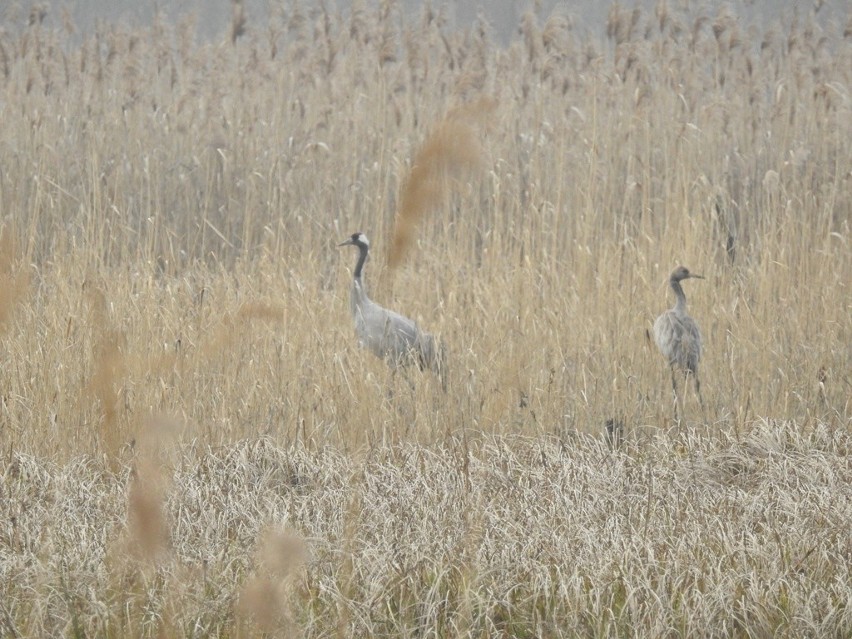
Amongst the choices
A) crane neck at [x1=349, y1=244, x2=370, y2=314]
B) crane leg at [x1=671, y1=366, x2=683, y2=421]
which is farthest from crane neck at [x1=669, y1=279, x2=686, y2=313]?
crane neck at [x1=349, y1=244, x2=370, y2=314]

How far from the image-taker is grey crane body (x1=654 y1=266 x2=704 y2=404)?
4.28 m

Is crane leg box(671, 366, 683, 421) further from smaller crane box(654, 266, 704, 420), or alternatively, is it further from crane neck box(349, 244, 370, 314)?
crane neck box(349, 244, 370, 314)

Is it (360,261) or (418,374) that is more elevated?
(360,261)

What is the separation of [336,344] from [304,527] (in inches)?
67.1

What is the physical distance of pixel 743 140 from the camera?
7.22m

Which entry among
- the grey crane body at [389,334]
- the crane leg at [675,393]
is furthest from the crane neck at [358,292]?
the crane leg at [675,393]

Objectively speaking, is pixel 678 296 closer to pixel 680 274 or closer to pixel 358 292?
pixel 680 274

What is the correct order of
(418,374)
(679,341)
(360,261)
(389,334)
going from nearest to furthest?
(418,374) < (679,341) < (389,334) < (360,261)

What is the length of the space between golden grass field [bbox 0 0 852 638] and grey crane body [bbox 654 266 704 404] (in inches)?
3.1

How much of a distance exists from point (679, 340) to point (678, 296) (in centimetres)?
44

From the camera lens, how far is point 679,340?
4320mm

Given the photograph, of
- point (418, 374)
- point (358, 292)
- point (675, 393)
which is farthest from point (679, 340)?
point (358, 292)

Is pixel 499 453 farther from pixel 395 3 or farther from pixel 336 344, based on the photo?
pixel 395 3

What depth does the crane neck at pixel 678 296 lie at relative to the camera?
459cm
